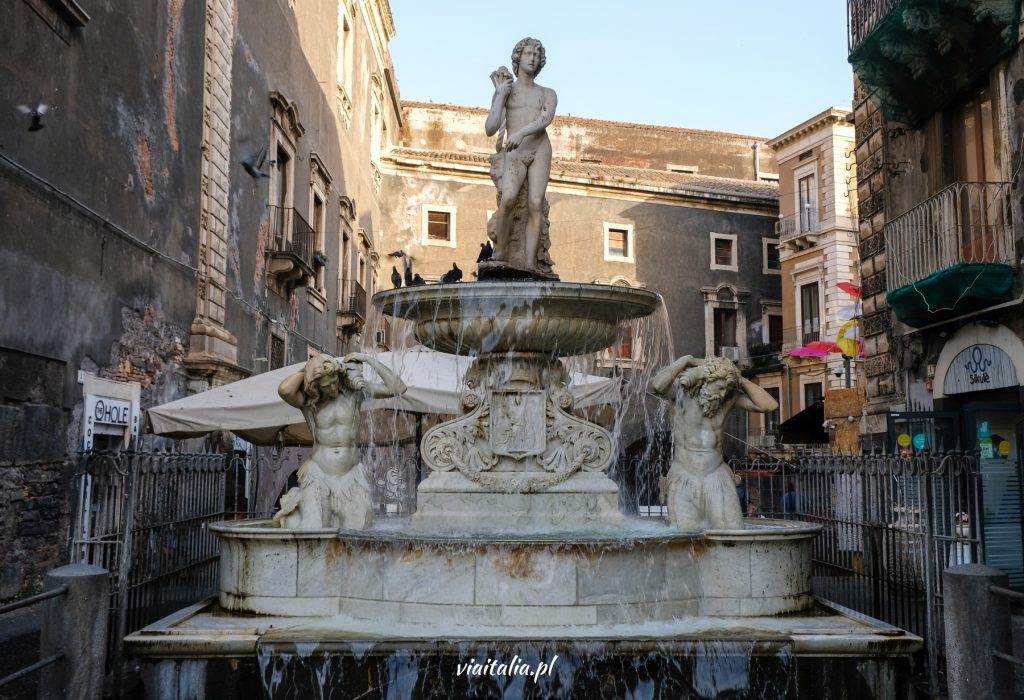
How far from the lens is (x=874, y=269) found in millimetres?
13352

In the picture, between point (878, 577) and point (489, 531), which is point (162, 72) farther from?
point (878, 577)

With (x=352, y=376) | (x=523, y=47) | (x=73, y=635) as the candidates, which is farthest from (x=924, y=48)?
(x=73, y=635)

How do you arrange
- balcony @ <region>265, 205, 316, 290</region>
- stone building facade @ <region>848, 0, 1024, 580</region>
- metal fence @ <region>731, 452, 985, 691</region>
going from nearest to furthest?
metal fence @ <region>731, 452, 985, 691</region> < stone building facade @ <region>848, 0, 1024, 580</region> < balcony @ <region>265, 205, 316, 290</region>

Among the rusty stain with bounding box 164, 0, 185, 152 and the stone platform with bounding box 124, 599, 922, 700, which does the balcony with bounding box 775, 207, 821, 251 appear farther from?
the stone platform with bounding box 124, 599, 922, 700

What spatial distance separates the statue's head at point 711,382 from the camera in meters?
6.54

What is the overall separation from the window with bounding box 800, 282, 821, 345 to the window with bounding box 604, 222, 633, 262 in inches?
257

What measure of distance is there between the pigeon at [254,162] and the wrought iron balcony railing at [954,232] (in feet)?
33.9

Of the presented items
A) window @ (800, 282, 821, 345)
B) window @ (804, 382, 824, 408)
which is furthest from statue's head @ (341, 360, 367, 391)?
window @ (800, 282, 821, 345)

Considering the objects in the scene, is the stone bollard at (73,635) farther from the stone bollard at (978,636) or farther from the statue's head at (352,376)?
the stone bollard at (978,636)

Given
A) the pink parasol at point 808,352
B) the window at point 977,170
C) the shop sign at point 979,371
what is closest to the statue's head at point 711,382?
the shop sign at point 979,371

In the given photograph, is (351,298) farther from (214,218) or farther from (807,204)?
(807,204)

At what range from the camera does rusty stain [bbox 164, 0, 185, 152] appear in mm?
13000

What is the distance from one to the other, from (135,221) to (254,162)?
207 inches

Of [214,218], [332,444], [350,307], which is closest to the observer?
[332,444]
